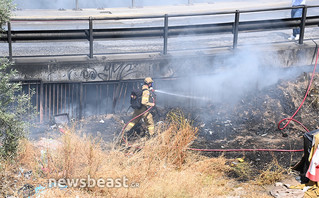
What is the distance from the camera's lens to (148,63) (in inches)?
432

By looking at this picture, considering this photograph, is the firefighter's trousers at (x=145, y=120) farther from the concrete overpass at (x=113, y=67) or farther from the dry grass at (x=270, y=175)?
the dry grass at (x=270, y=175)

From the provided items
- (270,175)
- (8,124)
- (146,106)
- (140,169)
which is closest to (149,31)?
(146,106)

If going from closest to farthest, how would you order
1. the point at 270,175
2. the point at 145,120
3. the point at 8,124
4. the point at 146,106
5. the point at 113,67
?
1. the point at 8,124
2. the point at 270,175
3. the point at 146,106
4. the point at 145,120
5. the point at 113,67

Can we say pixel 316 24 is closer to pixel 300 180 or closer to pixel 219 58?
pixel 219 58

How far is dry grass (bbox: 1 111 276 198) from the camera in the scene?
7.14 m

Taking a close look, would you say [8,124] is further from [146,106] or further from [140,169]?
[146,106]

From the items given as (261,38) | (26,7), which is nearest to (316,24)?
(261,38)

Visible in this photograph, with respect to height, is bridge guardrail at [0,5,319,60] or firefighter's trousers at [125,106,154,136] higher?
bridge guardrail at [0,5,319,60]

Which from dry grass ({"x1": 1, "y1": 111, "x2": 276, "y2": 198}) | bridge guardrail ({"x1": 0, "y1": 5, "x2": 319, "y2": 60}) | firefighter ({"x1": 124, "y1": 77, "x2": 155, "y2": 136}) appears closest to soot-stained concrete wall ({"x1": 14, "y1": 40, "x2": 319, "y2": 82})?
bridge guardrail ({"x1": 0, "y1": 5, "x2": 319, "y2": 60})

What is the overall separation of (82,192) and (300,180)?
12.9 ft
